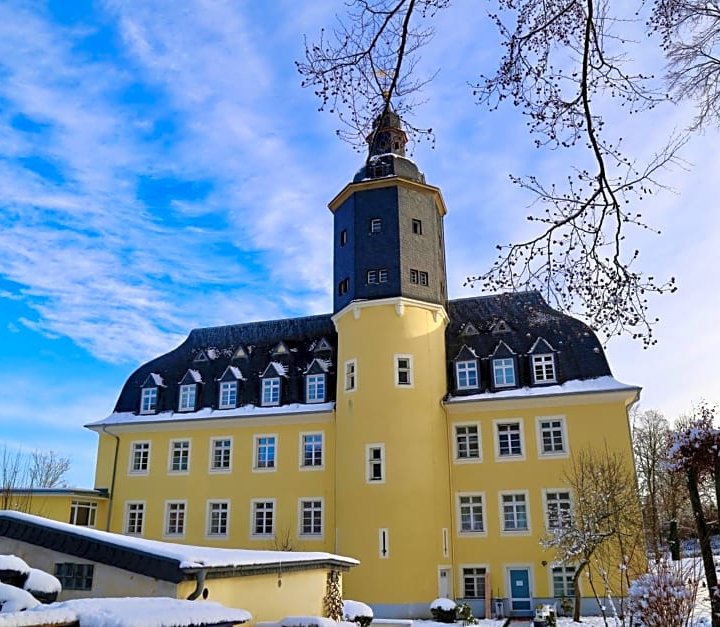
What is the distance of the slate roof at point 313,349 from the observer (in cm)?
2655

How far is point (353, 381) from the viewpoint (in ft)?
86.8

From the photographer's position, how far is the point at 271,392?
2945cm

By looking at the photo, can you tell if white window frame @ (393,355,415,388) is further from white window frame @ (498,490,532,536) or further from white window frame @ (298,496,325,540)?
white window frame @ (298,496,325,540)

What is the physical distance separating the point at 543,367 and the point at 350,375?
23.7ft

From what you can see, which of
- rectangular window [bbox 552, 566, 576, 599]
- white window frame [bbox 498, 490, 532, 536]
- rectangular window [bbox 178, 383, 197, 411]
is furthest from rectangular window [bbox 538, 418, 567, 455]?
rectangular window [bbox 178, 383, 197, 411]

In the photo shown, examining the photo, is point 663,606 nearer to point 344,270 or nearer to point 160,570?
point 160,570

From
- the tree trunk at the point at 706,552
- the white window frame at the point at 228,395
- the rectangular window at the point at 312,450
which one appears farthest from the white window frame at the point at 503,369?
the tree trunk at the point at 706,552

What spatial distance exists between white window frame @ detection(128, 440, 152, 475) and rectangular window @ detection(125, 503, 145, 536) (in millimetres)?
1359

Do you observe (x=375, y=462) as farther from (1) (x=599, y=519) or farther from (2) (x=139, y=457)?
(2) (x=139, y=457)

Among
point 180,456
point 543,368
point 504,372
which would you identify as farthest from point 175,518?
point 543,368

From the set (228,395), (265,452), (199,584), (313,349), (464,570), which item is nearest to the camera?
(199,584)

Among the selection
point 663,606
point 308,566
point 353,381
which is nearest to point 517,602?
point 353,381

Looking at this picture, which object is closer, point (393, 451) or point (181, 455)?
point (393, 451)

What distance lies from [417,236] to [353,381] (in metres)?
6.26
